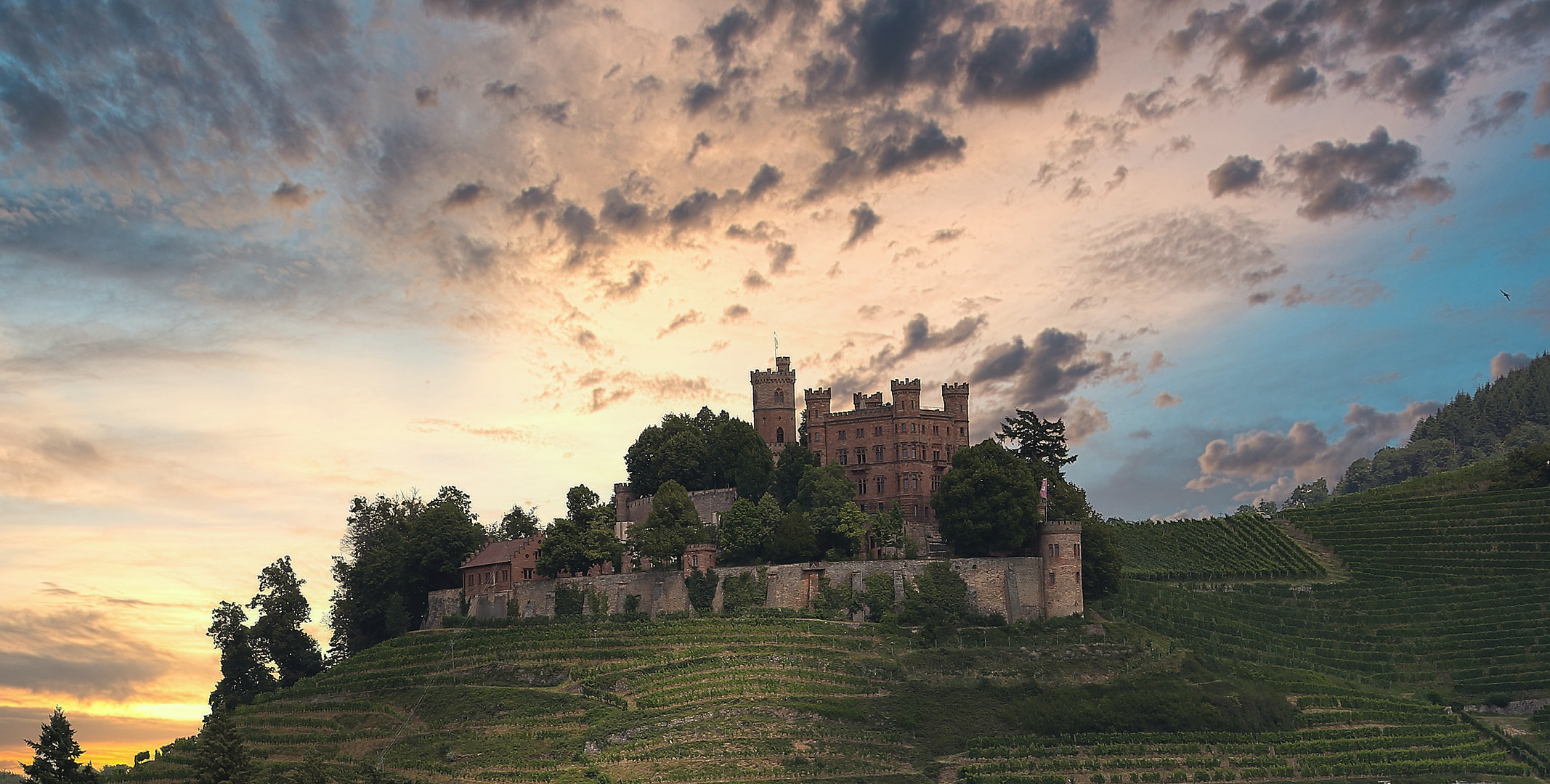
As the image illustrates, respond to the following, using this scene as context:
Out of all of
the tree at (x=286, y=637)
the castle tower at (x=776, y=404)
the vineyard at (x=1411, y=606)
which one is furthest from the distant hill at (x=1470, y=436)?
the tree at (x=286, y=637)

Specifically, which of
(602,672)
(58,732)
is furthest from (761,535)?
(58,732)

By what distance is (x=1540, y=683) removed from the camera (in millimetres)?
71750

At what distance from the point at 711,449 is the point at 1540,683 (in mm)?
49715

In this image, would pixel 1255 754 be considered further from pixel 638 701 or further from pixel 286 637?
pixel 286 637

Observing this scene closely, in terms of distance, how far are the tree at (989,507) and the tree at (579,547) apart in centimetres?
1939

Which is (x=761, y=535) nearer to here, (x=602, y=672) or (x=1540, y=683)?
(x=602, y=672)

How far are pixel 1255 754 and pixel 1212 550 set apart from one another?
114 feet

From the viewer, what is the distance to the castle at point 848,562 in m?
71.2

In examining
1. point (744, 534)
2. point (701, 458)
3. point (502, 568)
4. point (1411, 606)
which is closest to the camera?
point (744, 534)

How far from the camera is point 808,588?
73750mm

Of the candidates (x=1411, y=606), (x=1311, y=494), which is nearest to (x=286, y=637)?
(x=1411, y=606)

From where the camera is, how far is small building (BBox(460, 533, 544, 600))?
266 ft

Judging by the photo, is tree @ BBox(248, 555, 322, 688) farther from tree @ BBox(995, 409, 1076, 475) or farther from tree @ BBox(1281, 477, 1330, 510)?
tree @ BBox(1281, 477, 1330, 510)

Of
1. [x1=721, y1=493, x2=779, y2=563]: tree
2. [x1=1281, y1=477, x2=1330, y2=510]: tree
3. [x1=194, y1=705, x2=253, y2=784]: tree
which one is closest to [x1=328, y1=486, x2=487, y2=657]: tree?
[x1=721, y1=493, x2=779, y2=563]: tree
